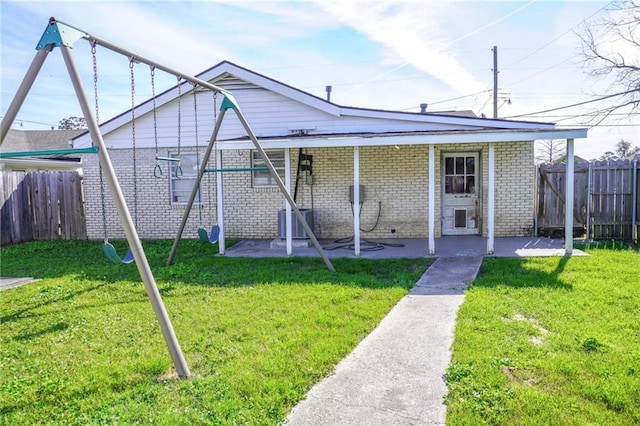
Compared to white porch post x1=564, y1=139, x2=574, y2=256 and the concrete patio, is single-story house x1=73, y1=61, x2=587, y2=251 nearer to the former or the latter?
the concrete patio

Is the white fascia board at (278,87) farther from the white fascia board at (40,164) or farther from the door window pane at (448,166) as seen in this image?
the white fascia board at (40,164)

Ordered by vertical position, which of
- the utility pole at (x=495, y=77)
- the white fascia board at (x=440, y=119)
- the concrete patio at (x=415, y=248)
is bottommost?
the concrete patio at (x=415, y=248)

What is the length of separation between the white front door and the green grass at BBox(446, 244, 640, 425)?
431cm

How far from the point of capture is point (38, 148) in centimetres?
1967

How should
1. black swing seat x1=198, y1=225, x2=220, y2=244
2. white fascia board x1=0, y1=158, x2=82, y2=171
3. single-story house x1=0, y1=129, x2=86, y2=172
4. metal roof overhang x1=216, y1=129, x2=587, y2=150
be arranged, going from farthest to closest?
1. single-story house x1=0, y1=129, x2=86, y2=172
2. white fascia board x1=0, y1=158, x2=82, y2=171
3. metal roof overhang x1=216, y1=129, x2=587, y2=150
4. black swing seat x1=198, y1=225, x2=220, y2=244

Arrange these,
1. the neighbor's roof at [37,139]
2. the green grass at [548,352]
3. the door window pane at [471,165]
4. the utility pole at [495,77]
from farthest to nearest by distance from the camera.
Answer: the utility pole at [495,77], the neighbor's roof at [37,139], the door window pane at [471,165], the green grass at [548,352]

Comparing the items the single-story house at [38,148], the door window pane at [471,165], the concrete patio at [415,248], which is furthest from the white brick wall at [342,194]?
the single-story house at [38,148]

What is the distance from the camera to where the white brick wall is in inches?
398

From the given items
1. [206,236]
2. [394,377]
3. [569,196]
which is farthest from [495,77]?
[394,377]

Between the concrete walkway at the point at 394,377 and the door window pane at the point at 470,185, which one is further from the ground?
the door window pane at the point at 470,185

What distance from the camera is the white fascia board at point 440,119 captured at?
9484 mm

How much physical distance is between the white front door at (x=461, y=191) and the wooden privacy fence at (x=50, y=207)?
32.0 ft

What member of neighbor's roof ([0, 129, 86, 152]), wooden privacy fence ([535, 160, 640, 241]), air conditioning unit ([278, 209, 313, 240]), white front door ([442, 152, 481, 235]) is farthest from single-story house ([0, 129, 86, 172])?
wooden privacy fence ([535, 160, 640, 241])

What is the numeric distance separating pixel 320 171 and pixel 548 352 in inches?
303
